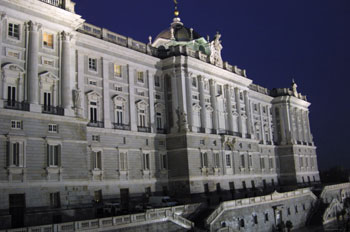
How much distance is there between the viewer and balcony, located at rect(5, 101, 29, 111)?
1280 inches

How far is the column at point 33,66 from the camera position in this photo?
111 feet

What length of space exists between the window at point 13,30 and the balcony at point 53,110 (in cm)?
671

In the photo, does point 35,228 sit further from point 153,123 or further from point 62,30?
point 153,123

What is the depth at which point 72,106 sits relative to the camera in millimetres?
36969

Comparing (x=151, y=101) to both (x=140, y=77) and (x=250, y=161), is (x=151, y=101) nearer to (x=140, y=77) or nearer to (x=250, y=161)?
(x=140, y=77)

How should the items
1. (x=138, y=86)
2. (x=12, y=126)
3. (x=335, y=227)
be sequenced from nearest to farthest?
(x=12, y=126), (x=138, y=86), (x=335, y=227)

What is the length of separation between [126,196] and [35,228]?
20122mm

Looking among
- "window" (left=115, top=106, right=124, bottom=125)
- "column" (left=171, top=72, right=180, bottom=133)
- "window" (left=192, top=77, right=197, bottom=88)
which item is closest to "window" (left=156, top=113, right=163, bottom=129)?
"column" (left=171, top=72, right=180, bottom=133)

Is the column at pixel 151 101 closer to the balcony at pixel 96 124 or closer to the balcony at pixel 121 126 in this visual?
the balcony at pixel 121 126

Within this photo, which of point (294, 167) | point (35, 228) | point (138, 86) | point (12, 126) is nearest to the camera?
point (35, 228)

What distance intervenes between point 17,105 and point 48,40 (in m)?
7.51

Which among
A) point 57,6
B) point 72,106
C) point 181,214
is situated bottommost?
point 181,214

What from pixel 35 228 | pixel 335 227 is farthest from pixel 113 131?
pixel 335 227

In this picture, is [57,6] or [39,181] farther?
[57,6]
